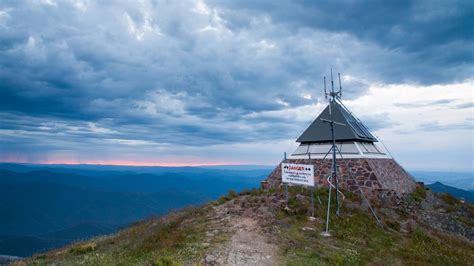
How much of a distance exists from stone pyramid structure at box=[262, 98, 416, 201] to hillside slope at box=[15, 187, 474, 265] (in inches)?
62.0

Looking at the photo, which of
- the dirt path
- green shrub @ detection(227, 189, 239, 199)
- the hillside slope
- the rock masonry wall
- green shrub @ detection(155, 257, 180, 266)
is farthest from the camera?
green shrub @ detection(227, 189, 239, 199)

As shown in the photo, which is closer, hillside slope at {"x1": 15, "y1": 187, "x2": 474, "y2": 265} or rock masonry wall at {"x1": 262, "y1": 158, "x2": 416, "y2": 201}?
hillside slope at {"x1": 15, "y1": 187, "x2": 474, "y2": 265}

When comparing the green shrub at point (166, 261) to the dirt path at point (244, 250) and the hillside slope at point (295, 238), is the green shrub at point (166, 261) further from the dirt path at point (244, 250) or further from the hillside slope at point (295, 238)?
the dirt path at point (244, 250)

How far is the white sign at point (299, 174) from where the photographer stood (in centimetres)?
1681

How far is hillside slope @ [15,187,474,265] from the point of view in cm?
1267

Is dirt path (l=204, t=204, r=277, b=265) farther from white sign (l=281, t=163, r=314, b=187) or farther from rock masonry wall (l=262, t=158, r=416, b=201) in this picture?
rock masonry wall (l=262, t=158, r=416, b=201)

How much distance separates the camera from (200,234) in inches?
604

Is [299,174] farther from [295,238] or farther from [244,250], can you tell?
[244,250]

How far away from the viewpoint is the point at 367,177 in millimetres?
21797

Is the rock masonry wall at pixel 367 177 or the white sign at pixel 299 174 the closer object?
the white sign at pixel 299 174

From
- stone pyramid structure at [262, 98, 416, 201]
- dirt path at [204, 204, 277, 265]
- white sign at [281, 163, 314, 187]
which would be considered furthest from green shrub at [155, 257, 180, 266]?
stone pyramid structure at [262, 98, 416, 201]

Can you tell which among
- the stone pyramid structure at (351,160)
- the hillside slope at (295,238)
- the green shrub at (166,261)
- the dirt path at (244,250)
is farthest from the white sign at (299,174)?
the green shrub at (166,261)

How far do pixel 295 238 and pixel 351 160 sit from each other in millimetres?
11503

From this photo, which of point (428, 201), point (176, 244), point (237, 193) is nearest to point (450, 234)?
point (428, 201)
